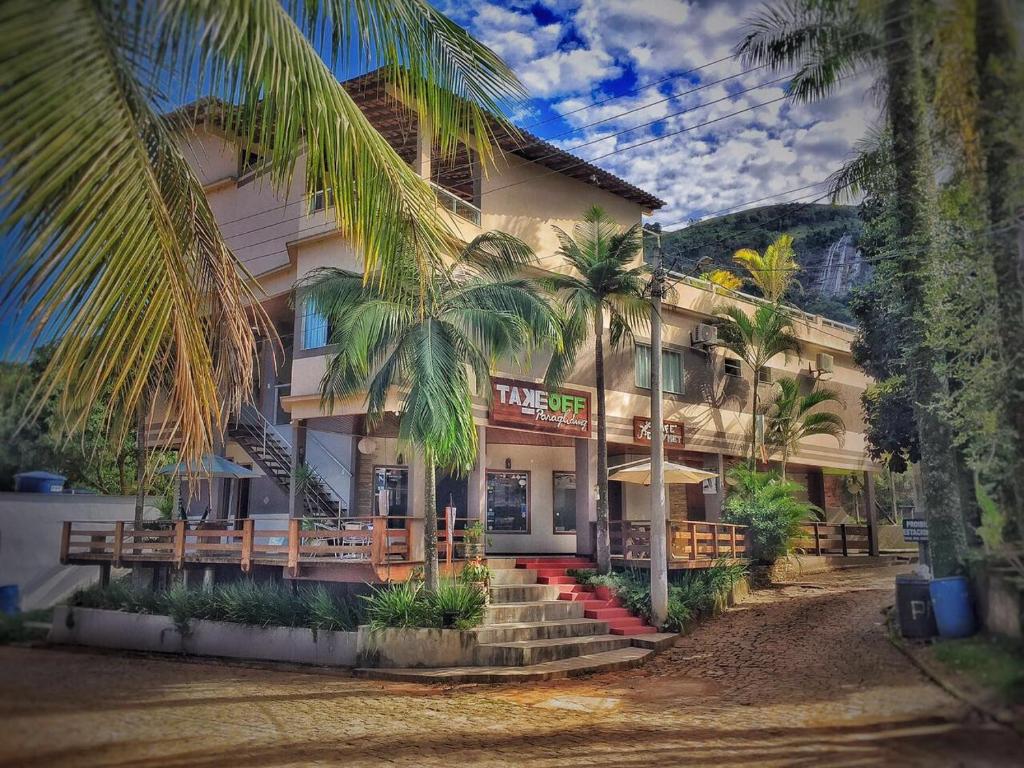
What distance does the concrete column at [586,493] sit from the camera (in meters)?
19.0

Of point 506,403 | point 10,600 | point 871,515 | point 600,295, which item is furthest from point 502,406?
point 871,515

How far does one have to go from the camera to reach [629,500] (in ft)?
76.2

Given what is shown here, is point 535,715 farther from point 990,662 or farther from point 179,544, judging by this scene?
point 179,544

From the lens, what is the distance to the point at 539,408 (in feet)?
59.1

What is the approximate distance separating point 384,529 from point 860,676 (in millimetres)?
9079

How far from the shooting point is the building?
17281 mm

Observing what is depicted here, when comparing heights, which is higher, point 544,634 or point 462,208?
point 462,208

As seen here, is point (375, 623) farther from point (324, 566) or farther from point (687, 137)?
point (687, 137)

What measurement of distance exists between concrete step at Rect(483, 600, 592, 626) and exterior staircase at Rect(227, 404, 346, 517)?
237 inches

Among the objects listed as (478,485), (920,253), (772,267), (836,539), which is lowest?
(836,539)

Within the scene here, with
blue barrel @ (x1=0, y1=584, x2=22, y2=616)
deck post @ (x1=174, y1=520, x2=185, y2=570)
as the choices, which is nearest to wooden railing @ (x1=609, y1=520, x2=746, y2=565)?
deck post @ (x1=174, y1=520, x2=185, y2=570)

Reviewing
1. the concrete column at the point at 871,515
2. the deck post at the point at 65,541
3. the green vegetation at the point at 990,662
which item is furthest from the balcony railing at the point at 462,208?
the concrete column at the point at 871,515

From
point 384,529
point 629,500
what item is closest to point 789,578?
point 629,500

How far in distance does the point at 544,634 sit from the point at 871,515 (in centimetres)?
1803
